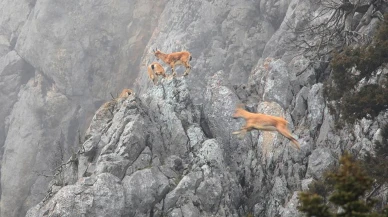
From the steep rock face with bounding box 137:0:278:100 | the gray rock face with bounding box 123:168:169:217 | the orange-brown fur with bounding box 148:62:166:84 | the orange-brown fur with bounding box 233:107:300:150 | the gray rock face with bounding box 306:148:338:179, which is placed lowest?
the steep rock face with bounding box 137:0:278:100

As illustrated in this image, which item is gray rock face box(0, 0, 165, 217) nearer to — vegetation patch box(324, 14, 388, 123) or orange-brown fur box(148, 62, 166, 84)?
orange-brown fur box(148, 62, 166, 84)

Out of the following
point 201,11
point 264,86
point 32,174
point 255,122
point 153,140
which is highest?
point 255,122

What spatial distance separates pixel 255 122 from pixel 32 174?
32653 millimetres

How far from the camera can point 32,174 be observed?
4484 centimetres

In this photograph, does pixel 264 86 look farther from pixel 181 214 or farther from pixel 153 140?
pixel 181 214

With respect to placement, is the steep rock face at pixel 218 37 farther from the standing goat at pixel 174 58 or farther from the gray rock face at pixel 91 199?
the gray rock face at pixel 91 199

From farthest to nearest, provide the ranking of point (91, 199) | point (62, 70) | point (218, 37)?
point (62, 70)
point (218, 37)
point (91, 199)

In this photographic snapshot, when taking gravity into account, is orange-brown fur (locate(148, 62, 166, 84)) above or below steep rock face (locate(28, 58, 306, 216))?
above

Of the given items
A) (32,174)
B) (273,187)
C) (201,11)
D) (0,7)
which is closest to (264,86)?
(273,187)

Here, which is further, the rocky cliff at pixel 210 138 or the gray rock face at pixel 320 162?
the rocky cliff at pixel 210 138

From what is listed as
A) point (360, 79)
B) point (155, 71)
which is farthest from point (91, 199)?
point (360, 79)

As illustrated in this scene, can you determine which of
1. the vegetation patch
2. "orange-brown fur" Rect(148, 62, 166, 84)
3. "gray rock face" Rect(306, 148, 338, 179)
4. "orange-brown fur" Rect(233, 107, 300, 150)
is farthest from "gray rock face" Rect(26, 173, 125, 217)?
the vegetation patch

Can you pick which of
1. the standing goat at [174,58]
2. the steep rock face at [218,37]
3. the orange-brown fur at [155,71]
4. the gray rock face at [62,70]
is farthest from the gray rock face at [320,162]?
the gray rock face at [62,70]

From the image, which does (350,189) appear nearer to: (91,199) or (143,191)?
(143,191)
